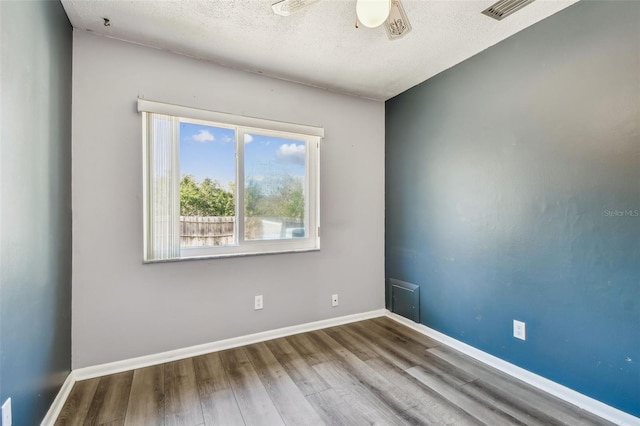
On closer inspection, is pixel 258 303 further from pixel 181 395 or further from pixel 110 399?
pixel 110 399

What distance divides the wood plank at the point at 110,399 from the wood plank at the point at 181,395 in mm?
223

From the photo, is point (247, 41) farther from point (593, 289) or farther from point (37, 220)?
point (593, 289)

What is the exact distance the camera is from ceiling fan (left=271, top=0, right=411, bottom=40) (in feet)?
3.98

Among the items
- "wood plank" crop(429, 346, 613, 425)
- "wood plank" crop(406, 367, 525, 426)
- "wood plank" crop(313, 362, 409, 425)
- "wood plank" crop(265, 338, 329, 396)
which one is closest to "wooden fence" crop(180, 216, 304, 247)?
"wood plank" crop(265, 338, 329, 396)

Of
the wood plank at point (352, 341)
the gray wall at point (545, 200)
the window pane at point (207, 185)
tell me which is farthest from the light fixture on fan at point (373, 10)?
the wood plank at point (352, 341)

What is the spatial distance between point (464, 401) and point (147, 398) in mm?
1942

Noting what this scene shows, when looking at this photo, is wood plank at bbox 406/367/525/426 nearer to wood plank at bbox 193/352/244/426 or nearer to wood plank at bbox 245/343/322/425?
wood plank at bbox 245/343/322/425

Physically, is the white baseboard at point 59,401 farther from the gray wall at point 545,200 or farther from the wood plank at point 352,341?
the gray wall at point 545,200

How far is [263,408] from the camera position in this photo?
1.69 metres

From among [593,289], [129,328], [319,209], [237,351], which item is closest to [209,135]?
[319,209]

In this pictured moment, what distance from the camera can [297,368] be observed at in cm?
212

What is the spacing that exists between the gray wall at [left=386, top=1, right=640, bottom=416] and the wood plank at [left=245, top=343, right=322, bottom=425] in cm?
143

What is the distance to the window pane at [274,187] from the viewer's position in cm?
256

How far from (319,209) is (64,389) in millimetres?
2209
